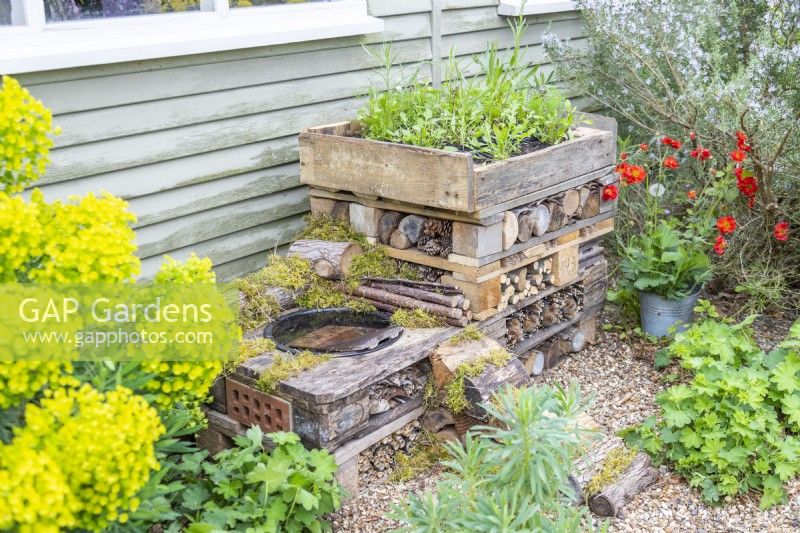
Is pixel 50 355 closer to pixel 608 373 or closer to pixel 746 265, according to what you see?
pixel 608 373

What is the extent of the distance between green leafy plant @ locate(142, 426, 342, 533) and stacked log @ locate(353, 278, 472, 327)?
2.79ft

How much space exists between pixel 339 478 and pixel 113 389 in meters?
1.04

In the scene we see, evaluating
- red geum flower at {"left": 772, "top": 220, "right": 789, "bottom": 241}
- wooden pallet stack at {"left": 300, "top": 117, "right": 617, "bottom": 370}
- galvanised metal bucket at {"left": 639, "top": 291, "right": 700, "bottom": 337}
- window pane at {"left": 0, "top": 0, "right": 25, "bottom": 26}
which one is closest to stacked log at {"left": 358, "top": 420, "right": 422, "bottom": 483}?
wooden pallet stack at {"left": 300, "top": 117, "right": 617, "bottom": 370}

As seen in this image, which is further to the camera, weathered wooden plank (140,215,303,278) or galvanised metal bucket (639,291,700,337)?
galvanised metal bucket (639,291,700,337)

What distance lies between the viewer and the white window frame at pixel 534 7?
4.94 meters

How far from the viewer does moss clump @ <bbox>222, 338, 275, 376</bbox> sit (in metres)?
3.13

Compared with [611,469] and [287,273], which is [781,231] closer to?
[611,469]

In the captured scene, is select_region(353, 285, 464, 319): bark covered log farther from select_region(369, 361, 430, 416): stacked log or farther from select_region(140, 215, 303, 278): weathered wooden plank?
select_region(140, 215, 303, 278): weathered wooden plank

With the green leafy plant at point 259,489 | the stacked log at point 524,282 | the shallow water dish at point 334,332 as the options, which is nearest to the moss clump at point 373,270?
the shallow water dish at point 334,332

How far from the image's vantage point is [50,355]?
2062 millimetres

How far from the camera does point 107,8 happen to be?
3.29 metres

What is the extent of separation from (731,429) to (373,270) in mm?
1550

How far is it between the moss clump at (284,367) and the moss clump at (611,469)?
41.6 inches

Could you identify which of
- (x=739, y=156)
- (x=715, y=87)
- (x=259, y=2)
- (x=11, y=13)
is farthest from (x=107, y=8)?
(x=715, y=87)
